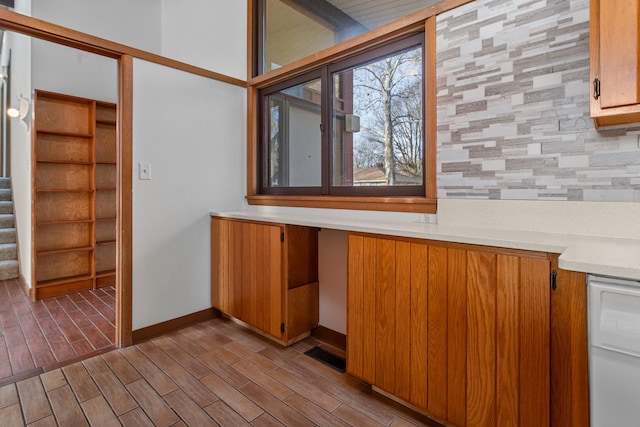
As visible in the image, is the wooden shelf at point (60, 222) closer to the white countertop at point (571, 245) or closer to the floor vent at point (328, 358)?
the floor vent at point (328, 358)

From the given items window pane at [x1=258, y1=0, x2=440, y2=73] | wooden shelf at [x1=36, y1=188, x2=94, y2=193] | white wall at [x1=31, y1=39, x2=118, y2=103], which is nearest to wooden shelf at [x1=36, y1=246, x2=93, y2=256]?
wooden shelf at [x1=36, y1=188, x2=94, y2=193]

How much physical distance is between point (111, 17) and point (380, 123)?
137 inches

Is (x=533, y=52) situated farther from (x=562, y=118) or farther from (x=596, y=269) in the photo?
(x=596, y=269)

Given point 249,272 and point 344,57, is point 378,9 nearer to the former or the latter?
point 344,57

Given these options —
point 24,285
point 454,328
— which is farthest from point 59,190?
point 454,328

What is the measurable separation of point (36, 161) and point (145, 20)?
2.01 m

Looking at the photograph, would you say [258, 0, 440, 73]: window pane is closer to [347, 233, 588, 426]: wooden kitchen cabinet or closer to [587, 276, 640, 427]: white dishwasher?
[347, 233, 588, 426]: wooden kitchen cabinet

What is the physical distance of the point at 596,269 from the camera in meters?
0.87

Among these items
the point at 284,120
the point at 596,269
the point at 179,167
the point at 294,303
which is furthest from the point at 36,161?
the point at 596,269

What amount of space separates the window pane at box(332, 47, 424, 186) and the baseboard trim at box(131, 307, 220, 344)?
59.3 inches

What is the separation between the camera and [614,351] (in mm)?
887

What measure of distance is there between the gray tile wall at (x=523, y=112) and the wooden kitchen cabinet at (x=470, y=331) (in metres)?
0.50

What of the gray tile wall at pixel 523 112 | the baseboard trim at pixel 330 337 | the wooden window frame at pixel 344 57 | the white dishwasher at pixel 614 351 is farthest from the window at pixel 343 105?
the white dishwasher at pixel 614 351

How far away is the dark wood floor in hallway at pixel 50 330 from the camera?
2.05 metres
